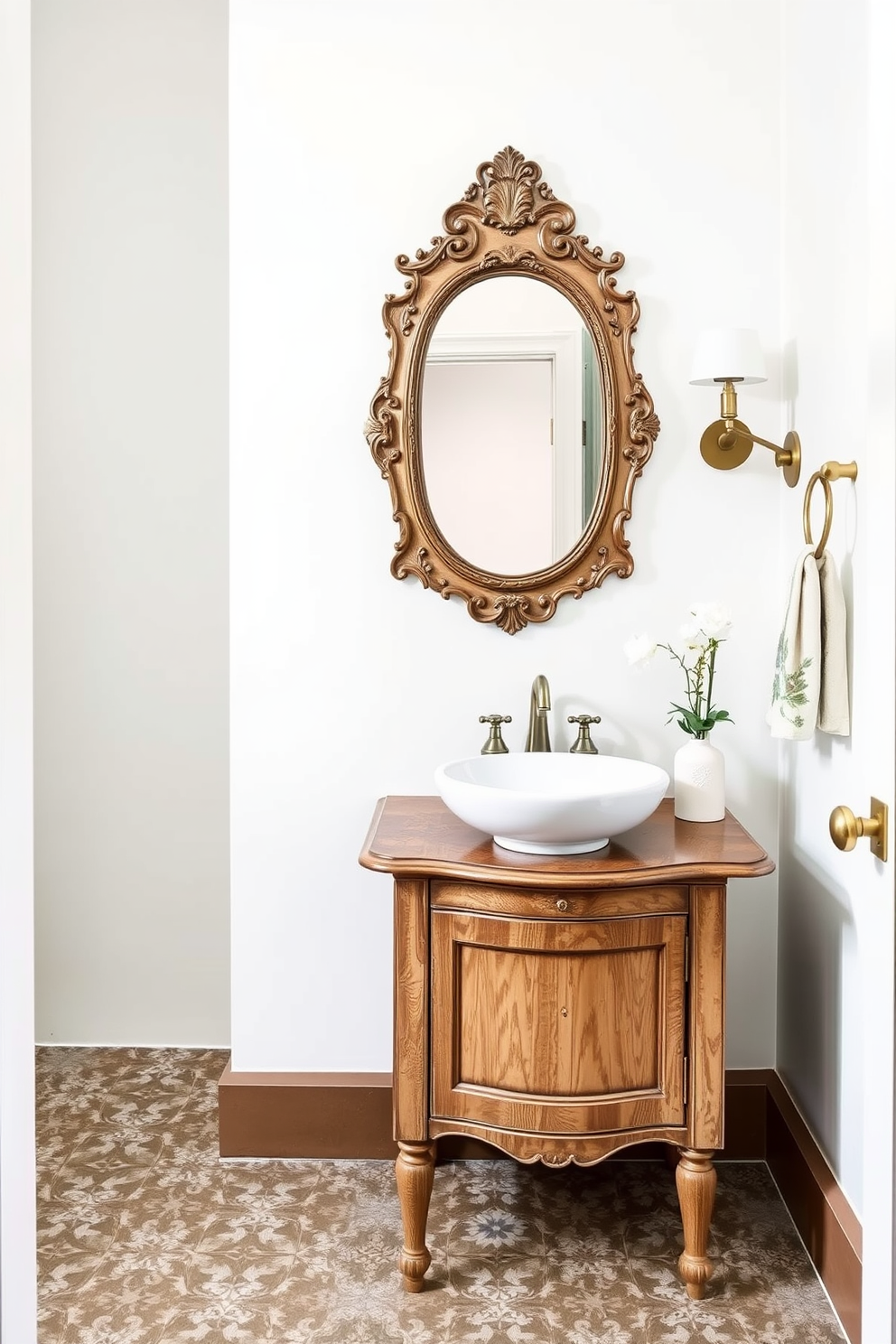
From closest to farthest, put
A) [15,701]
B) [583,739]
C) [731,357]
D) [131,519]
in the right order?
1. [15,701]
2. [731,357]
3. [583,739]
4. [131,519]

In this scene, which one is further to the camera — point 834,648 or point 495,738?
point 495,738

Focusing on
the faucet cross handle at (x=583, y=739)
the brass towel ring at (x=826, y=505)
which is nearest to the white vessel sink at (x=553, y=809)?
the faucet cross handle at (x=583, y=739)

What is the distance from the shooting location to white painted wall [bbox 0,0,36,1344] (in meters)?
1.05

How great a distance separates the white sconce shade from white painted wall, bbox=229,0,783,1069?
20cm

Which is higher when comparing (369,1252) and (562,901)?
(562,901)

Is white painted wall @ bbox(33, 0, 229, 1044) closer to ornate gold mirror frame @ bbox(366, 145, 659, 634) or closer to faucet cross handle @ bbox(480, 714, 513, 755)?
ornate gold mirror frame @ bbox(366, 145, 659, 634)

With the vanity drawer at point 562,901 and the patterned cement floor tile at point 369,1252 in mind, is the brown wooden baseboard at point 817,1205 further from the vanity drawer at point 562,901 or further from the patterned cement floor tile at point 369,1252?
the vanity drawer at point 562,901

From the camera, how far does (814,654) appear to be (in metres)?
2.00

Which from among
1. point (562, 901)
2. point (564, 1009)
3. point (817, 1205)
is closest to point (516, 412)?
point (562, 901)

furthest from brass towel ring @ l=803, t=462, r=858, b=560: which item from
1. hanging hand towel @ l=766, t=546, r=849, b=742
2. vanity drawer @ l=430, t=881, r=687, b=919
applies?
vanity drawer @ l=430, t=881, r=687, b=919

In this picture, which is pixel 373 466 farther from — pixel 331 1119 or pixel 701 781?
pixel 331 1119

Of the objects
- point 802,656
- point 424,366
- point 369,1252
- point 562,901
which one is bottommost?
point 369,1252

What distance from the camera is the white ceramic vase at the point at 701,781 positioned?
7.22 feet

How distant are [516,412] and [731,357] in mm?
466
